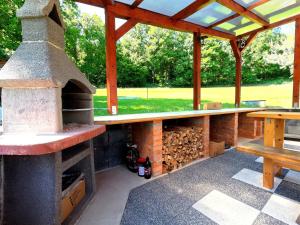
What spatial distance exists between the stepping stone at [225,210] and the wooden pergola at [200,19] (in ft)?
5.83

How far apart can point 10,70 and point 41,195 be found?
39.1 inches

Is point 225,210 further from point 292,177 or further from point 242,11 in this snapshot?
point 242,11

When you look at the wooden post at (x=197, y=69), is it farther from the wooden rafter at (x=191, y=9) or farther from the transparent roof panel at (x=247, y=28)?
the transparent roof panel at (x=247, y=28)

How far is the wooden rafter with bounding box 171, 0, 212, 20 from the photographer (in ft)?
9.38

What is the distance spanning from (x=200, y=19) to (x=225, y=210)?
3426 millimetres

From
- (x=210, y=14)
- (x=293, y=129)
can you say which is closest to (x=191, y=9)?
(x=210, y=14)

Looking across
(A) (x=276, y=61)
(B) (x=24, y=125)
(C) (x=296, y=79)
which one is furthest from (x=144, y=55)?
(B) (x=24, y=125)

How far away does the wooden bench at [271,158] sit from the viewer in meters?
1.83

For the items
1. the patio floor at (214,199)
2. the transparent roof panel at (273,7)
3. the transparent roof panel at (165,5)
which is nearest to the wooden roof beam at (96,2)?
the transparent roof panel at (165,5)

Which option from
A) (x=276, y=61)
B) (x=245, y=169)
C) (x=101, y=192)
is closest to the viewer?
(x=101, y=192)

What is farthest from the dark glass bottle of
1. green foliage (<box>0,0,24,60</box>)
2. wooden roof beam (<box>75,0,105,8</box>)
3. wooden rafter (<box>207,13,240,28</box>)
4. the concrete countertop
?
green foliage (<box>0,0,24,60</box>)

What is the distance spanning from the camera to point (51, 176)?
1.35 meters

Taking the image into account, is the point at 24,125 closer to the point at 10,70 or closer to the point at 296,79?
the point at 10,70

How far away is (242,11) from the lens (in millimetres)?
3268
